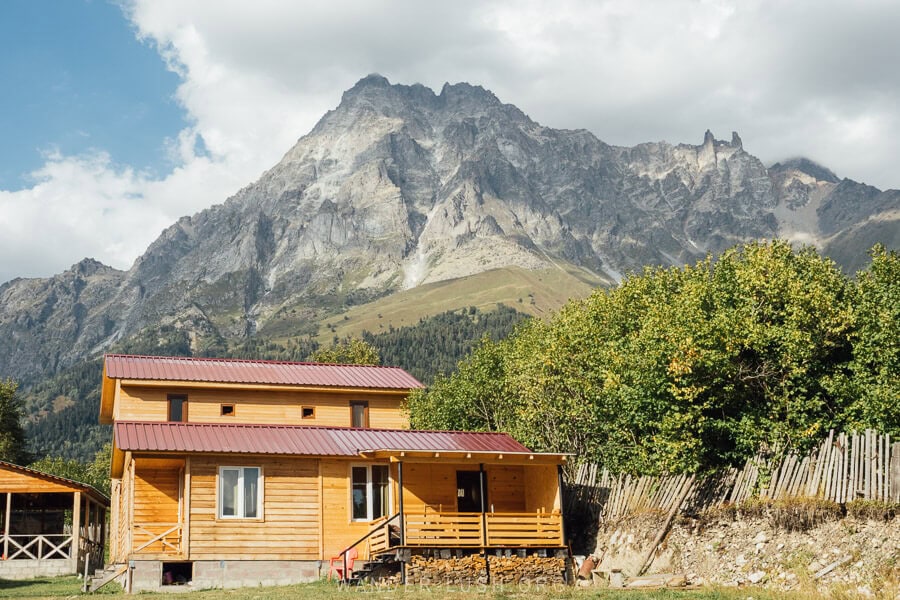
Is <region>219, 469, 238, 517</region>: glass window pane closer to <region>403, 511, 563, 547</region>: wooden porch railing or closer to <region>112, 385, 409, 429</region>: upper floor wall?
<region>403, 511, 563, 547</region>: wooden porch railing

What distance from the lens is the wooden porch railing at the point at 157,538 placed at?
118ft

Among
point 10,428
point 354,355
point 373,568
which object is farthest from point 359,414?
point 10,428

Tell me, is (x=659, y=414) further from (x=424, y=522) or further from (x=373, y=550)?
(x=373, y=550)

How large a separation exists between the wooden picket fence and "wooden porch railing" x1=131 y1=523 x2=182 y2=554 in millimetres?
16813

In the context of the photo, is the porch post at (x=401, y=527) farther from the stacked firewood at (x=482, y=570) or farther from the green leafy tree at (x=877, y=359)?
the green leafy tree at (x=877, y=359)

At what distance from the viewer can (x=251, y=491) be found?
3703 cm

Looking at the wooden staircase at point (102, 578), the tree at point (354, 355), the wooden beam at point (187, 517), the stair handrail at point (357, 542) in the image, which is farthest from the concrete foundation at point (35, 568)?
the tree at point (354, 355)

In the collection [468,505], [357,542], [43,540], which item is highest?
[468,505]

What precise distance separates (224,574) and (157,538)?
9.38 ft

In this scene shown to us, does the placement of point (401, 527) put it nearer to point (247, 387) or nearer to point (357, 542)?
point (357, 542)

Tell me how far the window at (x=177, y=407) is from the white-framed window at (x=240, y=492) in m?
12.2

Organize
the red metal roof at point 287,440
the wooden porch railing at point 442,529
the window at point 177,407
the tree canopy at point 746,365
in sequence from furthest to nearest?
1. the window at point 177,407
2. the red metal roof at point 287,440
3. the wooden porch railing at point 442,529
4. the tree canopy at point 746,365

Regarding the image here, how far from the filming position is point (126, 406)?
46.9 metres

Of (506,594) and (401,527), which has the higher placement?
(401,527)
